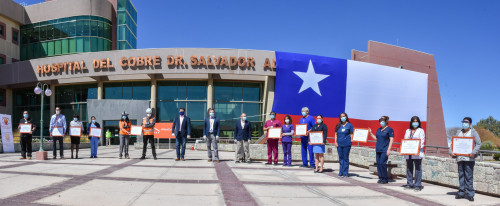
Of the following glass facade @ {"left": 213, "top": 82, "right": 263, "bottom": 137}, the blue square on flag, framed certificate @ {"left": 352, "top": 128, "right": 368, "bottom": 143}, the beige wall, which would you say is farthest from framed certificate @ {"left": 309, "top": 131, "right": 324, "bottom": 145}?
the beige wall

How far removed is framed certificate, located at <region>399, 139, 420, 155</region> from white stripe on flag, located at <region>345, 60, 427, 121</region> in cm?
2279

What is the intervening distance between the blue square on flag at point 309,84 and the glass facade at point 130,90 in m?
11.3

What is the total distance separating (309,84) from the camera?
2781cm

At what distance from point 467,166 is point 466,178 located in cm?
22

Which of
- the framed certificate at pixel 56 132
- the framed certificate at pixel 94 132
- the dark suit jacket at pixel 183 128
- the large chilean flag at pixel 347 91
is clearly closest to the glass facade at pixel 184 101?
the large chilean flag at pixel 347 91

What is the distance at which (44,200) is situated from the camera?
15.5ft

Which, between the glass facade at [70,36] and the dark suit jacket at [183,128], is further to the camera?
the glass facade at [70,36]

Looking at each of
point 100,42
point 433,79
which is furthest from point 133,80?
point 433,79

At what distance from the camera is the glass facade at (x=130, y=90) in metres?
29.0

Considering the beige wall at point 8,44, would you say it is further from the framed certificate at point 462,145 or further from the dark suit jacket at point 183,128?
the framed certificate at point 462,145

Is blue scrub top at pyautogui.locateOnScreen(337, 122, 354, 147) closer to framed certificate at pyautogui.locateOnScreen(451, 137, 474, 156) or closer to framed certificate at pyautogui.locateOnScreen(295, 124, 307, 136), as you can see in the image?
framed certificate at pyautogui.locateOnScreen(295, 124, 307, 136)

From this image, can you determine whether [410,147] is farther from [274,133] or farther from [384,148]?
[274,133]

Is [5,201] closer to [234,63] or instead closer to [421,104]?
[234,63]

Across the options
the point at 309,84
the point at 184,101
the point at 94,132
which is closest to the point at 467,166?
the point at 94,132
